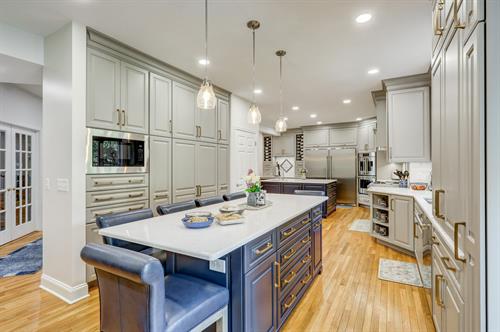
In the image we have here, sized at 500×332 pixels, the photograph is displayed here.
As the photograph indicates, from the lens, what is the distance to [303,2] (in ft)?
7.09

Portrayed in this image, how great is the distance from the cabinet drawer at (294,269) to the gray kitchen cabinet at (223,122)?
261 cm

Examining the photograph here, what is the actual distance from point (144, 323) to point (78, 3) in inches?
99.9

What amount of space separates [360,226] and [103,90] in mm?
5140

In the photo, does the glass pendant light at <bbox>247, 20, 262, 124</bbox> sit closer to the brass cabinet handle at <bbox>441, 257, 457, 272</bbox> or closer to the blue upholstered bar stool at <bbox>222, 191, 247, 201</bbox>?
the blue upholstered bar stool at <bbox>222, 191, 247, 201</bbox>

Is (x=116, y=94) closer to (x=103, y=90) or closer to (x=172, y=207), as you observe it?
(x=103, y=90)

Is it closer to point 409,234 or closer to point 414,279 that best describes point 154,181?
point 414,279

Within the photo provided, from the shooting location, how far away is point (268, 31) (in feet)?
8.57

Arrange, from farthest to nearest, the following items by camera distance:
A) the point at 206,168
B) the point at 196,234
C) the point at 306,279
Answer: the point at 206,168 < the point at 306,279 < the point at 196,234

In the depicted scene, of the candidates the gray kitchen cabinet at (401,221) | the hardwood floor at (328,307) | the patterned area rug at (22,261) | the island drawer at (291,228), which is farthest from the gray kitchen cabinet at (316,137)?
the patterned area rug at (22,261)

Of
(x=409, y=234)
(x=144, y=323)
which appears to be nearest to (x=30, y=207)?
(x=144, y=323)

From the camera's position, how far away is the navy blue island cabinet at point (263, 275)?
146 cm

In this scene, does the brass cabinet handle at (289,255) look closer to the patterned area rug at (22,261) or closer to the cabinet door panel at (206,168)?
the cabinet door panel at (206,168)

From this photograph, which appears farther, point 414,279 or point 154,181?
point 154,181

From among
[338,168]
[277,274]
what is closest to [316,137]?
[338,168]
